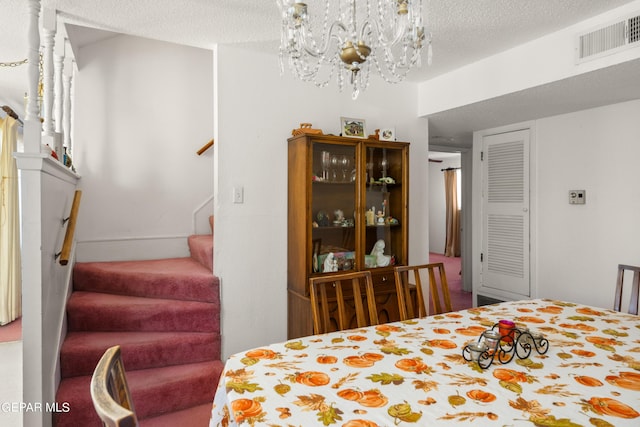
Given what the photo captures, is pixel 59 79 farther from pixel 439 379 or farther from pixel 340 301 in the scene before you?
pixel 439 379

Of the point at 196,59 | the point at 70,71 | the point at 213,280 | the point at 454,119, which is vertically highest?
the point at 196,59

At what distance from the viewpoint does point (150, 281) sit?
114 inches

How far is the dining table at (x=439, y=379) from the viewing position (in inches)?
39.3

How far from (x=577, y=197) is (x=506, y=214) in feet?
2.35

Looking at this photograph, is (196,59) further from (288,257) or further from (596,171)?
(596,171)

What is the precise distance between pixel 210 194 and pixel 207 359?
1955mm

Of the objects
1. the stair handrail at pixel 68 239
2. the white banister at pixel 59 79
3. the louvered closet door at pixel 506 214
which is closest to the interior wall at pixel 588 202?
the louvered closet door at pixel 506 214

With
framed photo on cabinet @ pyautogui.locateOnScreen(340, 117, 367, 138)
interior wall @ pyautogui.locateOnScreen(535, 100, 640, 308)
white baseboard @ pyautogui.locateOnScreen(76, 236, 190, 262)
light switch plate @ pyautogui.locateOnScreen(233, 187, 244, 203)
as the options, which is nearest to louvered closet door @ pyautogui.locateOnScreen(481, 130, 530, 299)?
interior wall @ pyautogui.locateOnScreen(535, 100, 640, 308)

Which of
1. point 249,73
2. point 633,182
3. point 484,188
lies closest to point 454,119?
point 484,188

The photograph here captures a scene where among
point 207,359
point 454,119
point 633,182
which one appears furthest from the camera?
point 454,119

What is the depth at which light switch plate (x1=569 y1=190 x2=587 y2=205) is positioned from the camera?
3.18 meters

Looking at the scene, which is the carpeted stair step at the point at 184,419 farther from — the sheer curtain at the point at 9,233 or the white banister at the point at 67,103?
the white banister at the point at 67,103

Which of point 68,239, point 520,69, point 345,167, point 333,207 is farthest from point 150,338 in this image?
point 520,69

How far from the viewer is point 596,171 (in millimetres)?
3104
